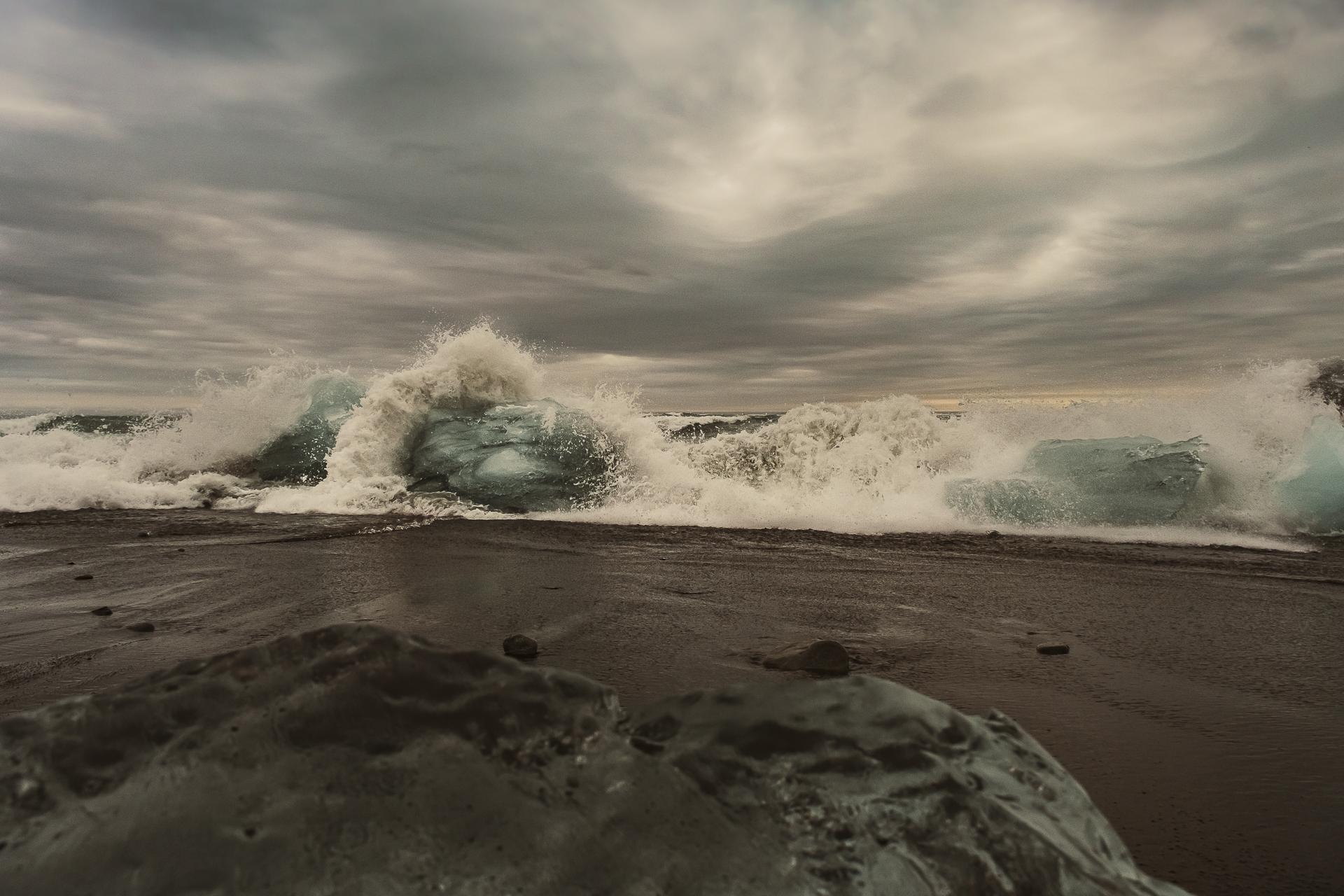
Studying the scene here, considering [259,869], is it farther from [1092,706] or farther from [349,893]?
[1092,706]

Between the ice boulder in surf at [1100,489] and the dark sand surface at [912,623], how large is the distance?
1.20 metres

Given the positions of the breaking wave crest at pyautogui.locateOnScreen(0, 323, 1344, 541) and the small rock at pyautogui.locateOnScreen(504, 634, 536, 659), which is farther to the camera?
the breaking wave crest at pyautogui.locateOnScreen(0, 323, 1344, 541)

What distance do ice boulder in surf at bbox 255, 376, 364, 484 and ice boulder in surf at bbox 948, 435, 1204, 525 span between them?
10.4m

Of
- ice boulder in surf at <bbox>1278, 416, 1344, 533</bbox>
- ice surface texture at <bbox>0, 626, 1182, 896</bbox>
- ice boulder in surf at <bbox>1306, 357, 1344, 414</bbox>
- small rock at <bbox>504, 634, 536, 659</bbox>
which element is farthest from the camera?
ice boulder in surf at <bbox>1306, 357, 1344, 414</bbox>

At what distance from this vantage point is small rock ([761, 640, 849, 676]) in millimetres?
3324

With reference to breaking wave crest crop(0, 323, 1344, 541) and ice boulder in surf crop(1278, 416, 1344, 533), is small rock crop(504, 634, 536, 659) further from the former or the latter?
ice boulder in surf crop(1278, 416, 1344, 533)

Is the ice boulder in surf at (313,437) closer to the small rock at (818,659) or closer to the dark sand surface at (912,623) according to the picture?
the dark sand surface at (912,623)

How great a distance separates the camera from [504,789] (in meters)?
1.36

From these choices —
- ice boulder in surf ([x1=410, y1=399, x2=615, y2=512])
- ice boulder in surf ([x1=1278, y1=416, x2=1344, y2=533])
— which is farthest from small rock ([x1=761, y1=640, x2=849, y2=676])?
ice boulder in surf ([x1=1278, y1=416, x2=1344, y2=533])

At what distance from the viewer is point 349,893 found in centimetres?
116

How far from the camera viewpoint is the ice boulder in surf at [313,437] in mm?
13227

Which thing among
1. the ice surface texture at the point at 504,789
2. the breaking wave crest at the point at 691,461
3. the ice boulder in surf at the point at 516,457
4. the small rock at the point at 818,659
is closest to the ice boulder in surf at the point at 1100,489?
the breaking wave crest at the point at 691,461

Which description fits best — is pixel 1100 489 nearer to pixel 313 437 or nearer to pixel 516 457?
pixel 516 457

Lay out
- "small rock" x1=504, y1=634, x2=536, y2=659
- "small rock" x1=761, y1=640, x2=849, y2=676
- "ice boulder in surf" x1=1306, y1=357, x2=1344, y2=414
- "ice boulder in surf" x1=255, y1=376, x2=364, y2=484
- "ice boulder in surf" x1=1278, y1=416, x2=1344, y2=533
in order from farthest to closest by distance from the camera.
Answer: "ice boulder in surf" x1=255, y1=376, x2=364, y2=484
"ice boulder in surf" x1=1306, y1=357, x2=1344, y2=414
"ice boulder in surf" x1=1278, y1=416, x2=1344, y2=533
"small rock" x1=504, y1=634, x2=536, y2=659
"small rock" x1=761, y1=640, x2=849, y2=676
